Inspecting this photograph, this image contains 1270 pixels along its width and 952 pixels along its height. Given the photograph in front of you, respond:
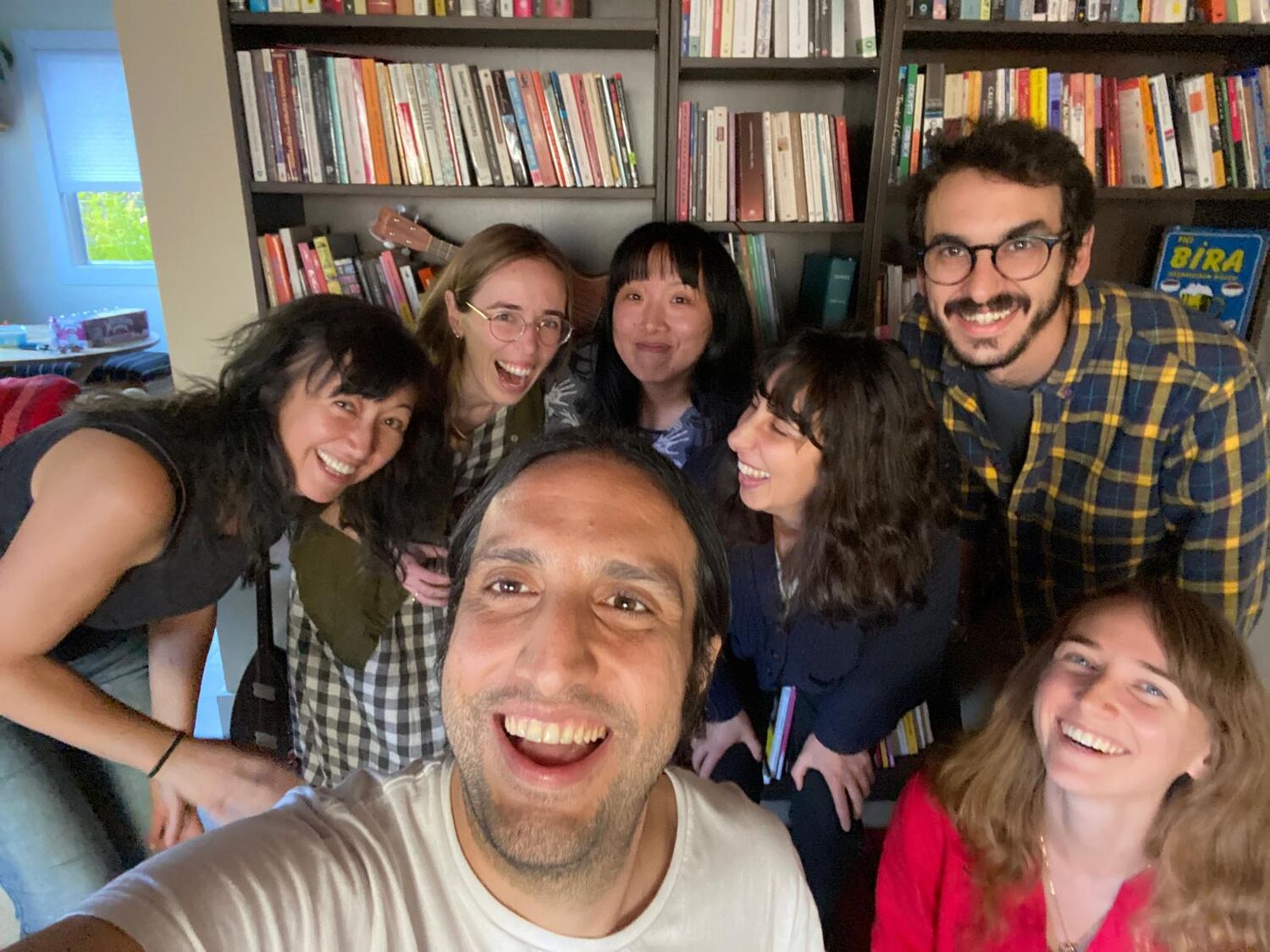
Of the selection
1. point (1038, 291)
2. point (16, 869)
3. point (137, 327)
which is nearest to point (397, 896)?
point (16, 869)

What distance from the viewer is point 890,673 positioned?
4.70 feet

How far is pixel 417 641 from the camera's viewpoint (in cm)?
158

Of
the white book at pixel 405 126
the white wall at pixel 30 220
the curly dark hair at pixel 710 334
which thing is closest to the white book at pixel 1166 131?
the curly dark hair at pixel 710 334

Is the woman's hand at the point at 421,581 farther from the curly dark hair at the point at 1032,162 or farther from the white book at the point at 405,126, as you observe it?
the curly dark hair at the point at 1032,162

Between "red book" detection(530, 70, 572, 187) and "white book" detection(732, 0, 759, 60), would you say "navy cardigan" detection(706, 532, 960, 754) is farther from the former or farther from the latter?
"white book" detection(732, 0, 759, 60)

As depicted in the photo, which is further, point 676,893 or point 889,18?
point 889,18

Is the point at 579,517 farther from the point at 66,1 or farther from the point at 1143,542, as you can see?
the point at 66,1

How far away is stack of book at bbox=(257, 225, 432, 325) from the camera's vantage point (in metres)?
2.04

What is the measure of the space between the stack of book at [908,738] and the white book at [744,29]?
1.82 metres

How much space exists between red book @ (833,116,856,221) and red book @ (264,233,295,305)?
155 centimetres

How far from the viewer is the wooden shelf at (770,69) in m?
1.87

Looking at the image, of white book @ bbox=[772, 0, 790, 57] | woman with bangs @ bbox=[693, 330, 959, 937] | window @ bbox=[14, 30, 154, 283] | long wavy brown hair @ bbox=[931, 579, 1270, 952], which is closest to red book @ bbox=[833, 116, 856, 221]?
white book @ bbox=[772, 0, 790, 57]

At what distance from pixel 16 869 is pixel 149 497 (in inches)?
30.4

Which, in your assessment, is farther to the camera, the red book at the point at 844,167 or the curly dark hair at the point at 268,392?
the red book at the point at 844,167
